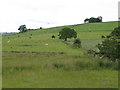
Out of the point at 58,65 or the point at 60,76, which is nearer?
the point at 60,76

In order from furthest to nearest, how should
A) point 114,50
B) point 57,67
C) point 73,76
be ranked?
point 114,50, point 57,67, point 73,76

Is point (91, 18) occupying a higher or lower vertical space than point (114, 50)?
higher

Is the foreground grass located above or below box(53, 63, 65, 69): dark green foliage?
below

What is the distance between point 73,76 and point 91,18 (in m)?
170

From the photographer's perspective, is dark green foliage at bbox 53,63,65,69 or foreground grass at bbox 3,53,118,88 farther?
dark green foliage at bbox 53,63,65,69

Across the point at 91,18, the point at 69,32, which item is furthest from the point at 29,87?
the point at 91,18

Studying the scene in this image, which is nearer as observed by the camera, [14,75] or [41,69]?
[14,75]

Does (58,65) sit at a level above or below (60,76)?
above

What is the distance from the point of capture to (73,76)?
1352 centimetres

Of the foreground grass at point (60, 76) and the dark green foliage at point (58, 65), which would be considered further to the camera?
the dark green foliage at point (58, 65)

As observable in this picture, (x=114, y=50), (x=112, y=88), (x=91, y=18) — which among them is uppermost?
(x=91, y=18)

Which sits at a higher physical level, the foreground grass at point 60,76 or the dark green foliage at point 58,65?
the dark green foliage at point 58,65

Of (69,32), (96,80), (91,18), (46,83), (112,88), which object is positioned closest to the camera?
(112,88)

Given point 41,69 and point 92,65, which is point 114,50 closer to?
point 92,65
